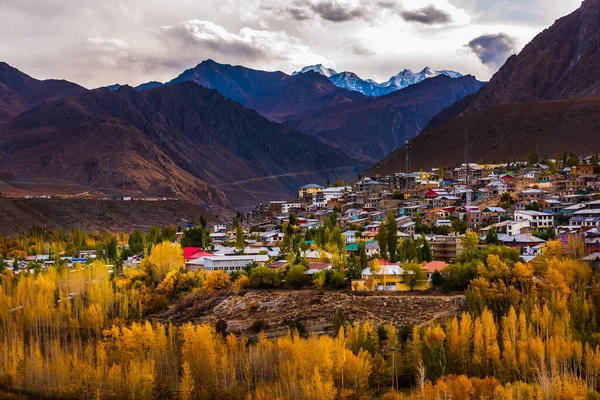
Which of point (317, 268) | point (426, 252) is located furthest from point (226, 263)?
point (426, 252)

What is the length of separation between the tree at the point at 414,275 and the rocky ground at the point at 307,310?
1918 mm

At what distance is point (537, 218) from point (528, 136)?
322ft

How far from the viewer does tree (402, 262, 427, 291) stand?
6862 cm

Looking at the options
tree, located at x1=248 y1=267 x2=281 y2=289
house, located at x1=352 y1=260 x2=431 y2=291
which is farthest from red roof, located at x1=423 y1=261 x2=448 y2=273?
tree, located at x1=248 y1=267 x2=281 y2=289

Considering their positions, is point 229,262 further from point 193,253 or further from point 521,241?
point 521,241

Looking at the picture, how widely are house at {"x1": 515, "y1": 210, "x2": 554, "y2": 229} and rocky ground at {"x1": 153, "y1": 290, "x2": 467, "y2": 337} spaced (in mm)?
25159

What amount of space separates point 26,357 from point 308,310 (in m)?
21.4

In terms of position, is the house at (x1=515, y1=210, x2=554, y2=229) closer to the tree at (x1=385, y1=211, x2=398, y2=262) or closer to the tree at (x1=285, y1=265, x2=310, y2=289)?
the tree at (x1=385, y1=211, x2=398, y2=262)

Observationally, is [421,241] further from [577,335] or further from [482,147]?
[482,147]

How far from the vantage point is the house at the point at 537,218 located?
86.8 metres

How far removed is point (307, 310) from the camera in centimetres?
6750

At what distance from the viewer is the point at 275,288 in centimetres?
7531

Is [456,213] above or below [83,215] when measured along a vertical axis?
below

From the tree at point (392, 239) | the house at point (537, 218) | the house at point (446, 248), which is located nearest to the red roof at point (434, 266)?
the tree at point (392, 239)
